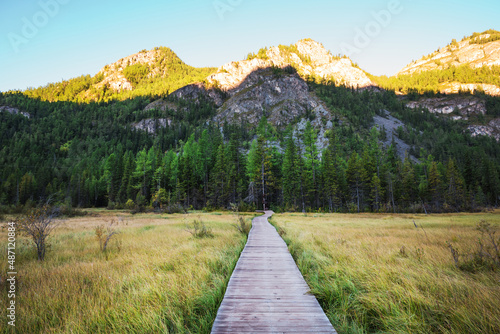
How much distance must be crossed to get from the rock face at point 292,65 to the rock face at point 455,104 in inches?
2261

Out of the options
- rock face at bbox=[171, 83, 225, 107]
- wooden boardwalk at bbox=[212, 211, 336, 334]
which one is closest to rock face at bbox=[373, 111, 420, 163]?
wooden boardwalk at bbox=[212, 211, 336, 334]

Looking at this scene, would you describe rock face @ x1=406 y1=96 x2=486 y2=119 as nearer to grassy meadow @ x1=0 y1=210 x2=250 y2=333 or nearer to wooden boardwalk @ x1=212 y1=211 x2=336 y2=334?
wooden boardwalk @ x1=212 y1=211 x2=336 y2=334

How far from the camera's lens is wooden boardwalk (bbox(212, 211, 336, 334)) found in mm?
3072

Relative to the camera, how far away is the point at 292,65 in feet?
584

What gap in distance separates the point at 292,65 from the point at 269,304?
202 metres

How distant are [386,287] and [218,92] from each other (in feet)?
565

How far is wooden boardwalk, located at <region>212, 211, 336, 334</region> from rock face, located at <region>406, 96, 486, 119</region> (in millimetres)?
211151

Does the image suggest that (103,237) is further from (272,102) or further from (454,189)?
(272,102)

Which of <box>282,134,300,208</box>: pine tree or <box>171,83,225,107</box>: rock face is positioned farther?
<box>171,83,225,107</box>: rock face

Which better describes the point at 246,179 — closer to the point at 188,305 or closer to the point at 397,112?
the point at 188,305

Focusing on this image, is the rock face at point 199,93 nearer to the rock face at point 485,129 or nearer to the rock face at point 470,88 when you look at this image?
the rock face at point 485,129

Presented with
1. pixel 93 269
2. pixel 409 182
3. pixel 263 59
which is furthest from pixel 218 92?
pixel 93 269

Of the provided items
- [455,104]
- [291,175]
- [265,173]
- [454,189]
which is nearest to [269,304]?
[265,173]

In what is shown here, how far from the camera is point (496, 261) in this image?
201 inches
